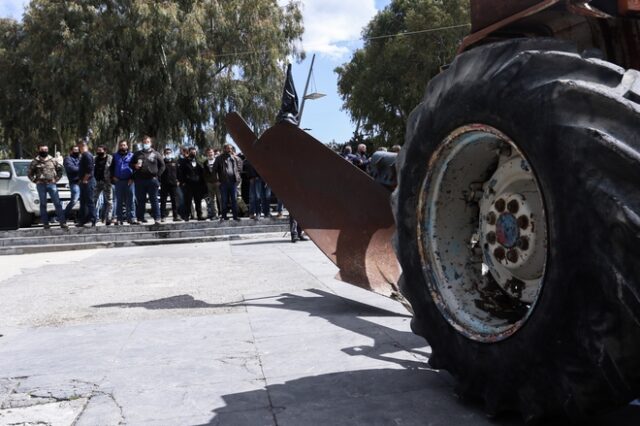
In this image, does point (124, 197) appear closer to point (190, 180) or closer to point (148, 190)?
point (148, 190)

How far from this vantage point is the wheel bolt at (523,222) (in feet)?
7.83

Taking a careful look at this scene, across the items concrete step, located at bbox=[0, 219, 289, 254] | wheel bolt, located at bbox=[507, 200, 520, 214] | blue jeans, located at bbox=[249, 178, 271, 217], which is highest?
blue jeans, located at bbox=[249, 178, 271, 217]

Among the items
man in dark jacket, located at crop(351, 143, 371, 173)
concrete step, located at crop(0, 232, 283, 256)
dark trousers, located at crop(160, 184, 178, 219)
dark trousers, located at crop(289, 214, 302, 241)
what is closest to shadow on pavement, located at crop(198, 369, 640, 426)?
dark trousers, located at crop(289, 214, 302, 241)

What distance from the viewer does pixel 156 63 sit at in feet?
79.9

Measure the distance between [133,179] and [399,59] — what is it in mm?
24981

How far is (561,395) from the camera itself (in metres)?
1.91

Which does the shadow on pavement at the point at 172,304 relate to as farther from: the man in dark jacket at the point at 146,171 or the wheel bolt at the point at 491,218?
the man in dark jacket at the point at 146,171

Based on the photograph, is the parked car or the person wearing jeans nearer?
the person wearing jeans

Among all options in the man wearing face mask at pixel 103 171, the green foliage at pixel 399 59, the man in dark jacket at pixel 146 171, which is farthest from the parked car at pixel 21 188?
the green foliage at pixel 399 59

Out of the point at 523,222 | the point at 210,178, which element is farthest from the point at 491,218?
the point at 210,178

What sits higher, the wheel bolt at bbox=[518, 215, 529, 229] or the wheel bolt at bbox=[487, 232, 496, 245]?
the wheel bolt at bbox=[518, 215, 529, 229]

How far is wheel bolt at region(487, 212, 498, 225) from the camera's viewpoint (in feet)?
8.48

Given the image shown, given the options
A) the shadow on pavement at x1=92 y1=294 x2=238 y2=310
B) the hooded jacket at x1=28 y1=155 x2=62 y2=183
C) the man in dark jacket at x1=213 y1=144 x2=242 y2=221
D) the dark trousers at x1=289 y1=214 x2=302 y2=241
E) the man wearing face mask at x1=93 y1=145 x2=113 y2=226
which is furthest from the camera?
the man in dark jacket at x1=213 y1=144 x2=242 y2=221

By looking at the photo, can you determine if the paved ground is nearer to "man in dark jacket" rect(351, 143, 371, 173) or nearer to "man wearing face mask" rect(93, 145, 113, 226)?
"man in dark jacket" rect(351, 143, 371, 173)
